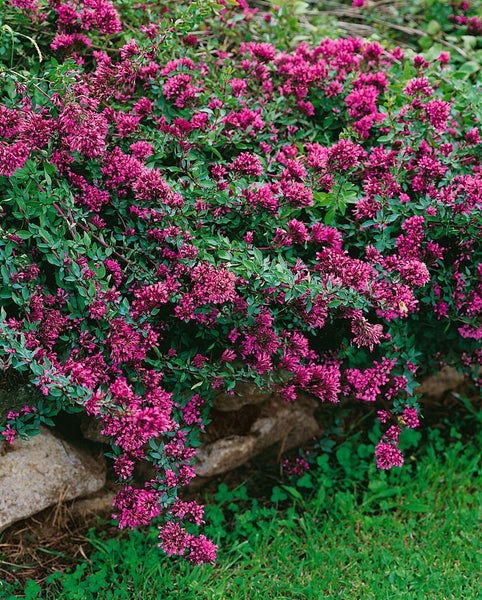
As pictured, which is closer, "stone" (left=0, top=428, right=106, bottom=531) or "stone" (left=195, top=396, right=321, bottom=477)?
"stone" (left=0, top=428, right=106, bottom=531)

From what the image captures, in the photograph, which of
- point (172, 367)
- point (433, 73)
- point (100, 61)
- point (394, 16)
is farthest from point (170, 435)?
point (394, 16)

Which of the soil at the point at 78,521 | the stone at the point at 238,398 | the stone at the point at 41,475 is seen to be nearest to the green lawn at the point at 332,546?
the soil at the point at 78,521

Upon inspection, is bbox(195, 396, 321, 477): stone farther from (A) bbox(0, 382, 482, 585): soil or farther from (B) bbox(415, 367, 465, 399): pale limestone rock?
(B) bbox(415, 367, 465, 399): pale limestone rock

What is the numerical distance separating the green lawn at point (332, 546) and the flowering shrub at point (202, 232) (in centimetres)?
35

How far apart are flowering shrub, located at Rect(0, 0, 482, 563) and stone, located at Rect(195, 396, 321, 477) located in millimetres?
406

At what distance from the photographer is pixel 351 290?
2.33 meters

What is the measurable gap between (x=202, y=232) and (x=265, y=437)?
112cm

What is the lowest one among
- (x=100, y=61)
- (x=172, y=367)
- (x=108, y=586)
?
(x=108, y=586)

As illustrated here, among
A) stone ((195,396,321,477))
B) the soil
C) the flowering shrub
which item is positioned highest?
the flowering shrub

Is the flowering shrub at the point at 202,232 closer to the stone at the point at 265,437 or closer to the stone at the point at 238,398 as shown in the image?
the stone at the point at 238,398

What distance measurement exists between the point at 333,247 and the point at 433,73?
117 centimetres

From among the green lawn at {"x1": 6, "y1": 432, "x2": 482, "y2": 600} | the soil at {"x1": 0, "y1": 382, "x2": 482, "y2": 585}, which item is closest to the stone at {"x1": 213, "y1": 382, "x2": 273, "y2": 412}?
the soil at {"x1": 0, "y1": 382, "x2": 482, "y2": 585}

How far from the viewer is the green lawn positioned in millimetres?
2684

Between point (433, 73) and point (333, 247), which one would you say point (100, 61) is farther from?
point (433, 73)
